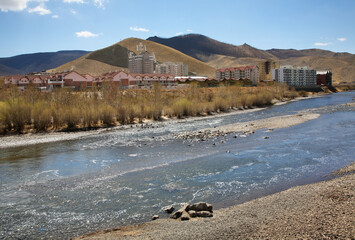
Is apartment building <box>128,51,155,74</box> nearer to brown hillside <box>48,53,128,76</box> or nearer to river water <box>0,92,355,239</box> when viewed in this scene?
brown hillside <box>48,53,128,76</box>

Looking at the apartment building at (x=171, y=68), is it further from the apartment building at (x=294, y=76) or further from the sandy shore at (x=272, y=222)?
the sandy shore at (x=272, y=222)

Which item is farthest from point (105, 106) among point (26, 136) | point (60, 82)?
point (60, 82)

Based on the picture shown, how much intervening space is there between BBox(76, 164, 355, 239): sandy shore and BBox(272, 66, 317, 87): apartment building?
126147mm

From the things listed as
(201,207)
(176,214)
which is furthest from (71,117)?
(201,207)

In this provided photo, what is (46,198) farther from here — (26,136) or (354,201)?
(26,136)

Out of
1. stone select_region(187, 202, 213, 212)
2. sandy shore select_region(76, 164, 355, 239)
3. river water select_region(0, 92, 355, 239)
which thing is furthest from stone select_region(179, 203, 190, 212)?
river water select_region(0, 92, 355, 239)

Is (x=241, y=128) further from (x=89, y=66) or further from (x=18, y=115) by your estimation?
(x=89, y=66)

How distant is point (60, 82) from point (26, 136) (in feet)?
189

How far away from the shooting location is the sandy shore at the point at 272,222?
9.46 metres

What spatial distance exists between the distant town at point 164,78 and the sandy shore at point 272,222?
40587mm

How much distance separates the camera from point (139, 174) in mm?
17812

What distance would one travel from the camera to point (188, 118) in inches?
1839

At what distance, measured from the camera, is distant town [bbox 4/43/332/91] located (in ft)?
286

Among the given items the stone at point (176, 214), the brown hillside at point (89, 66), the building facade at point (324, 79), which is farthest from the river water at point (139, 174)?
the brown hillside at point (89, 66)
